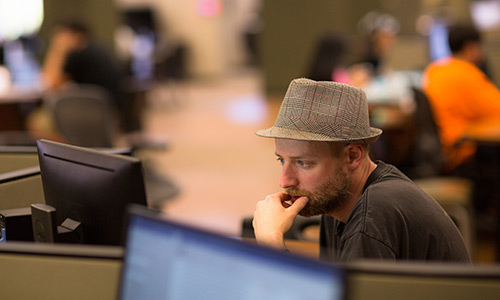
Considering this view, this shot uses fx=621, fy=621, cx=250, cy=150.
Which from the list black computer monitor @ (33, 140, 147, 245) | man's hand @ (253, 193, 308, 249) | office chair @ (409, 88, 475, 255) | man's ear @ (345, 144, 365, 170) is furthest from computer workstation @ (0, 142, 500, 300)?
office chair @ (409, 88, 475, 255)

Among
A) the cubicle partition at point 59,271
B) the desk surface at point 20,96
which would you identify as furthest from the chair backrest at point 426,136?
the desk surface at point 20,96

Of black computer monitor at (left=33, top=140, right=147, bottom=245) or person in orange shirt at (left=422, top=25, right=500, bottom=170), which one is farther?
person in orange shirt at (left=422, top=25, right=500, bottom=170)

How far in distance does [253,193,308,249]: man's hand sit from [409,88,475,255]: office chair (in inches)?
79.6

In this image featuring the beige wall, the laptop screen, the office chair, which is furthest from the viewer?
the beige wall

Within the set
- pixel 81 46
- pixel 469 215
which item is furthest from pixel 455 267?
pixel 81 46

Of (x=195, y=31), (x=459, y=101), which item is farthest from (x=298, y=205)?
(x=195, y=31)

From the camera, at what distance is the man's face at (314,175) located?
1532 mm

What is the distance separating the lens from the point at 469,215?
3426 mm

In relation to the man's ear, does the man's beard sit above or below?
below

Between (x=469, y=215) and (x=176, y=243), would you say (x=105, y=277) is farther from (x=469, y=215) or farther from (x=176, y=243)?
(x=469, y=215)

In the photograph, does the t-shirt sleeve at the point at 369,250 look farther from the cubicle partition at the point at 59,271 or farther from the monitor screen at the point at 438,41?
the monitor screen at the point at 438,41

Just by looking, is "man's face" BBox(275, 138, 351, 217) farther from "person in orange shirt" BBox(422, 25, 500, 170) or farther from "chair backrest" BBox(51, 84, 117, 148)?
"person in orange shirt" BBox(422, 25, 500, 170)

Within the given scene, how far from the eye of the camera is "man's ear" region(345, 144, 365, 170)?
156 cm

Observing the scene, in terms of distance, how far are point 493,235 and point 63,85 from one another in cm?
419
